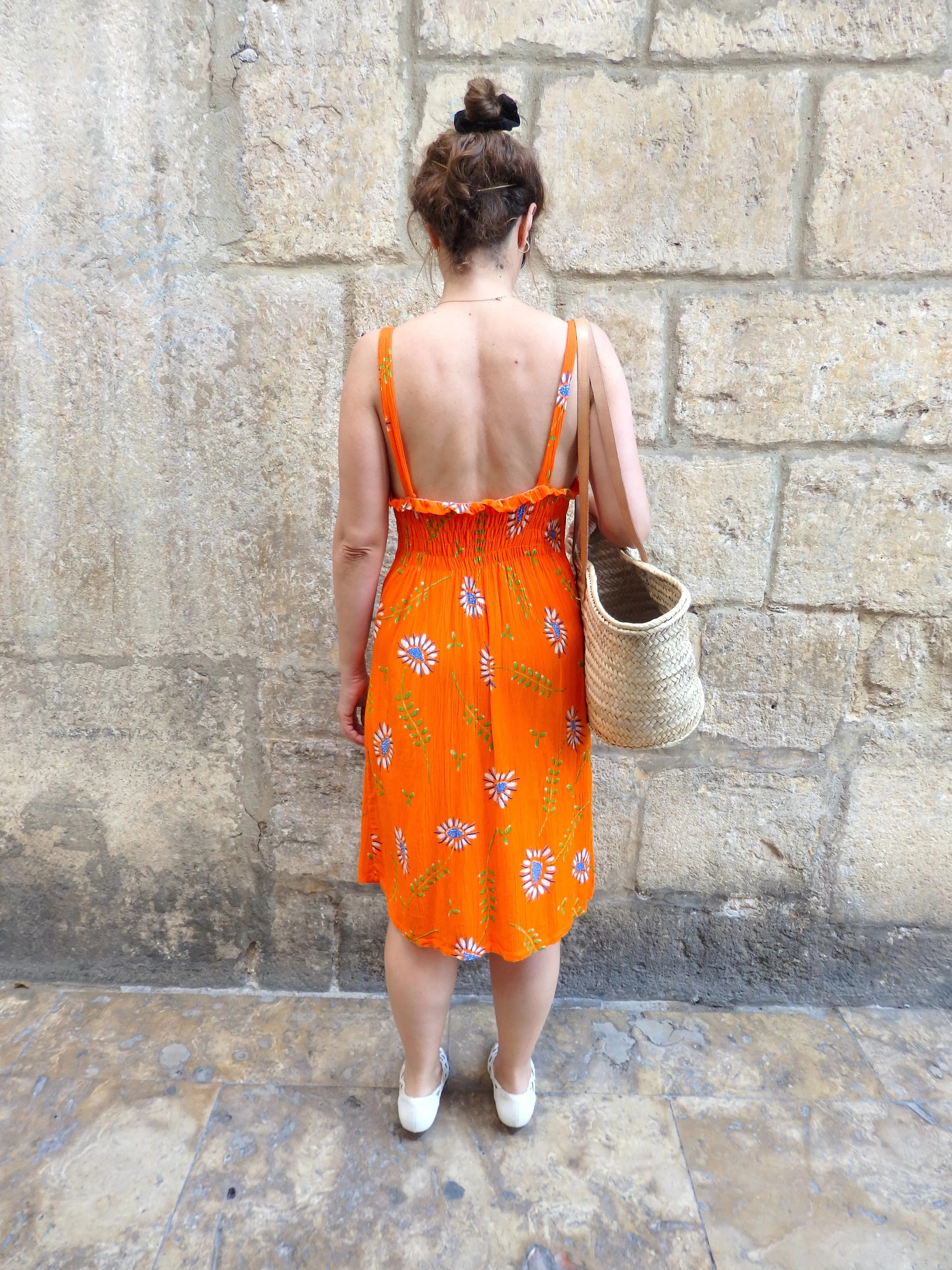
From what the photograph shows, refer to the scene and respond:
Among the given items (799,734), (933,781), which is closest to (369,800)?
(799,734)

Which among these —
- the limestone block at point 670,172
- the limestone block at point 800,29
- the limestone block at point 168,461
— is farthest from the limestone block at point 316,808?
the limestone block at point 800,29

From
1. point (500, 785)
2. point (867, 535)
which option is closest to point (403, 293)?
point (500, 785)

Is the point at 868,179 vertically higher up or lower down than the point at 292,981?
higher up

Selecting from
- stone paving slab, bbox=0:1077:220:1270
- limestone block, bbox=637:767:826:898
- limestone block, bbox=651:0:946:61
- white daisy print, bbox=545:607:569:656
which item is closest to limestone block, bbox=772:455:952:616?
limestone block, bbox=637:767:826:898

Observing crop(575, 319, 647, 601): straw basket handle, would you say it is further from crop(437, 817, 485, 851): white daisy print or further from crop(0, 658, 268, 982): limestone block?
crop(0, 658, 268, 982): limestone block

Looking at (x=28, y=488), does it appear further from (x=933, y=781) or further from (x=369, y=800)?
(x=933, y=781)

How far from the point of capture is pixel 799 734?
7.13 feet

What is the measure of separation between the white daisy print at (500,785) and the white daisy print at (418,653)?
244 millimetres

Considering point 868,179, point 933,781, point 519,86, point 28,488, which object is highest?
point 519,86

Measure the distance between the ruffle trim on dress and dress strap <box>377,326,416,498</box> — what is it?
0.08 m

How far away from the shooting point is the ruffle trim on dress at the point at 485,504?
4.78 feet

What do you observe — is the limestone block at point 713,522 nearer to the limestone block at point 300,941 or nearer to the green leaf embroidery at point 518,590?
the green leaf embroidery at point 518,590

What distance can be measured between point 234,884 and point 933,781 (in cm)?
211

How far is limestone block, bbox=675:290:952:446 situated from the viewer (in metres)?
1.94
